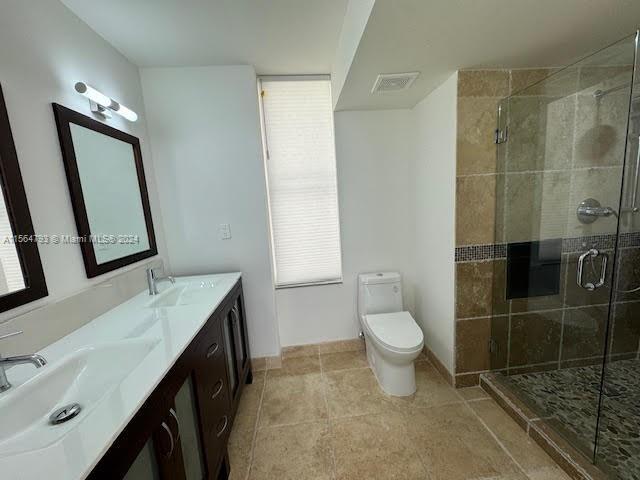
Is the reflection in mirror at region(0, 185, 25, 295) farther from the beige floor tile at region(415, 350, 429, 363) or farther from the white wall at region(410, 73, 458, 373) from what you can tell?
the beige floor tile at region(415, 350, 429, 363)

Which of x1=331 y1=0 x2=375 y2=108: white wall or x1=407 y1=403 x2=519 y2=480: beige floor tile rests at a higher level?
x1=331 y1=0 x2=375 y2=108: white wall

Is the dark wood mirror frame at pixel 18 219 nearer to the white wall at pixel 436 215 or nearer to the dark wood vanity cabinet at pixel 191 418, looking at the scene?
the dark wood vanity cabinet at pixel 191 418

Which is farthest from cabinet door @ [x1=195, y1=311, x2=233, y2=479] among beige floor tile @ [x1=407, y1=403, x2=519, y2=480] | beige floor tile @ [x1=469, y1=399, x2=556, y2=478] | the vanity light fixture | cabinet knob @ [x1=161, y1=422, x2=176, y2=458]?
A: beige floor tile @ [x1=469, y1=399, x2=556, y2=478]

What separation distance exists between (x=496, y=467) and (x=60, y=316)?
2.14m

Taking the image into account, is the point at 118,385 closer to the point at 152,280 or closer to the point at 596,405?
the point at 152,280

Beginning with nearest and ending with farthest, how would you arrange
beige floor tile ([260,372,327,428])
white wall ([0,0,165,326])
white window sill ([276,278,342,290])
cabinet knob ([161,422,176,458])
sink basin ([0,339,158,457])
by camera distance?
sink basin ([0,339,158,457])
cabinet knob ([161,422,176,458])
white wall ([0,0,165,326])
beige floor tile ([260,372,327,428])
white window sill ([276,278,342,290])

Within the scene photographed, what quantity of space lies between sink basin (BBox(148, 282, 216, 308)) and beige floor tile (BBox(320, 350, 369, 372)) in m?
1.18

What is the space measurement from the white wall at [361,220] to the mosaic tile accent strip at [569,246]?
1.99ft

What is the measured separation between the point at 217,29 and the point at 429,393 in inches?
105

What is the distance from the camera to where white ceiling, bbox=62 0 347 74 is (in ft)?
4.41

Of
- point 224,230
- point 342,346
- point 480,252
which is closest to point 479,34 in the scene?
point 480,252

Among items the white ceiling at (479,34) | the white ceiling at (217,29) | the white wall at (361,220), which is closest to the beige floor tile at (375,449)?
the white wall at (361,220)

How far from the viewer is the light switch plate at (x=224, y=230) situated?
2.03 m

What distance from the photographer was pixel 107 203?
4.81ft
